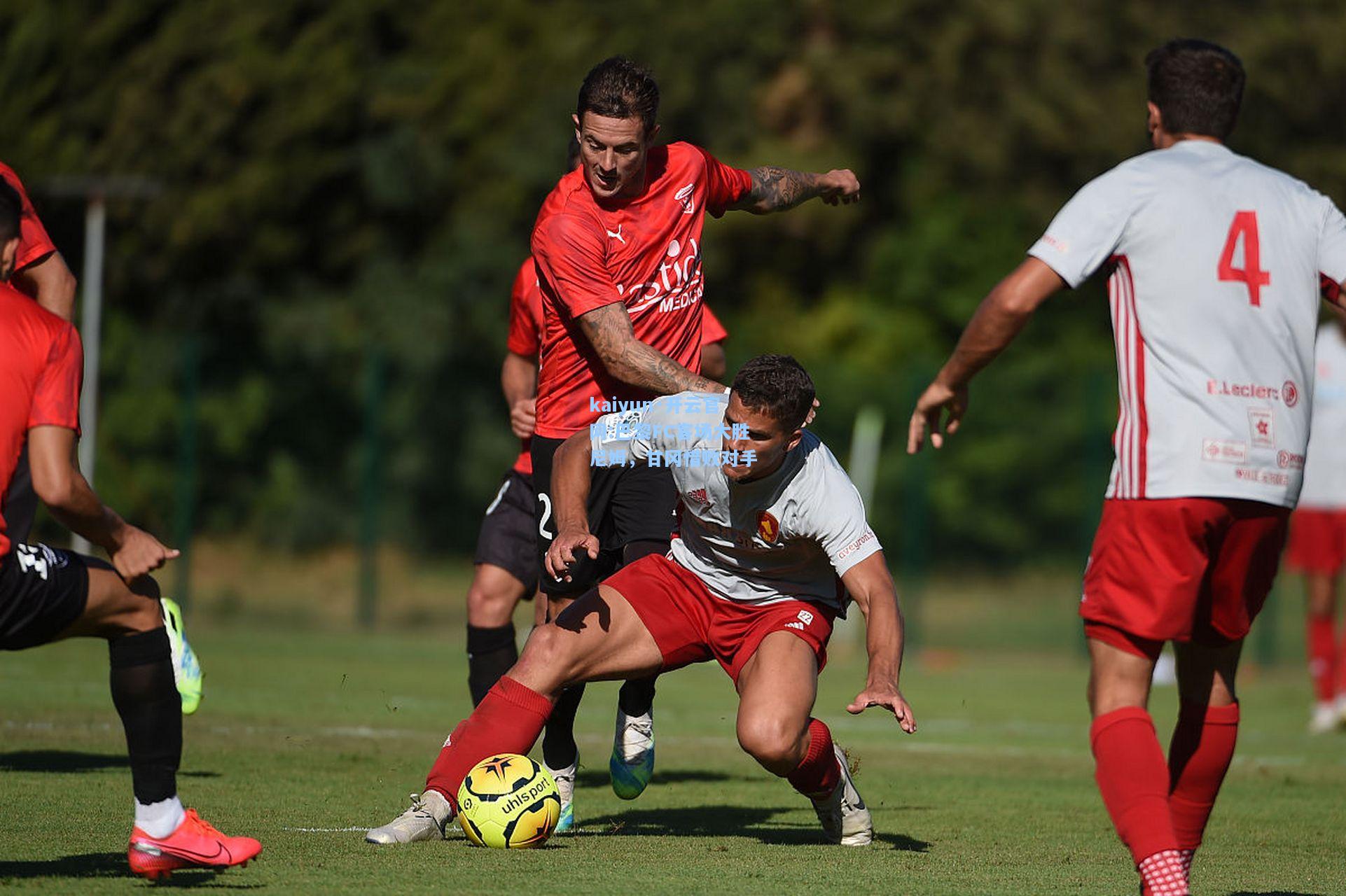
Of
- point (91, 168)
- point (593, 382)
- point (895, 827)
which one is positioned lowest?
point (895, 827)

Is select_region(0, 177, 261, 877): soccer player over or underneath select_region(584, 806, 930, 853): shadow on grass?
over

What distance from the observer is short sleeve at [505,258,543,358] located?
299 inches

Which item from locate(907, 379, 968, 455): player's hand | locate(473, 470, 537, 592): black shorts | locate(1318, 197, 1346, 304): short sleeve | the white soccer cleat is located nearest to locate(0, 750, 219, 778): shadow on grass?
locate(473, 470, 537, 592): black shorts

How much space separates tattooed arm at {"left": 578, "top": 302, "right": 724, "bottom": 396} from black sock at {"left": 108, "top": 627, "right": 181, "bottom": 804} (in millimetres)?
1931

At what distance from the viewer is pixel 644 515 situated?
21.2 ft

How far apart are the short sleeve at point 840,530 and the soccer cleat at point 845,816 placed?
0.79 metres

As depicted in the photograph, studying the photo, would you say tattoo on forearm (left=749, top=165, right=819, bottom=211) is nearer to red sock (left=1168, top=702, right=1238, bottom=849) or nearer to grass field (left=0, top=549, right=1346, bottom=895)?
grass field (left=0, top=549, right=1346, bottom=895)

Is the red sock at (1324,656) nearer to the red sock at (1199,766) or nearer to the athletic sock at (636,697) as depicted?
the athletic sock at (636,697)

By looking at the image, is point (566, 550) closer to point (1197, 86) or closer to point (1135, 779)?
point (1135, 779)

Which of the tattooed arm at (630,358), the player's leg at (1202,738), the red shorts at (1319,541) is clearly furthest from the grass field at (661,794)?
the tattooed arm at (630,358)

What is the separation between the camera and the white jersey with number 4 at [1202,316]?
4574mm

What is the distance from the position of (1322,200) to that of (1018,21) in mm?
21547

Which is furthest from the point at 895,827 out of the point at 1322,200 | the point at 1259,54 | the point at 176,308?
the point at 1259,54

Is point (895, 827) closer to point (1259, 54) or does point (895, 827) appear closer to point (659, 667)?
point (659, 667)
